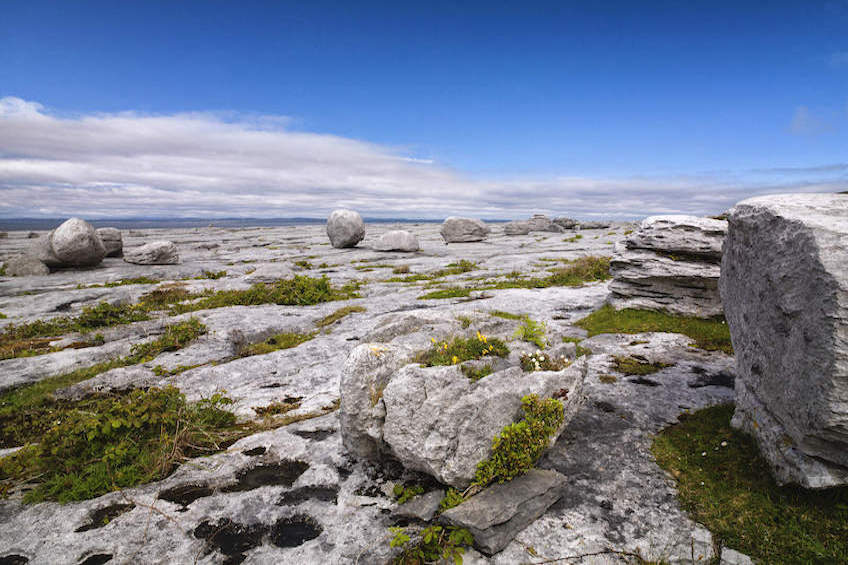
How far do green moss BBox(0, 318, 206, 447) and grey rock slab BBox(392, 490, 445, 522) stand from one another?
1004 cm

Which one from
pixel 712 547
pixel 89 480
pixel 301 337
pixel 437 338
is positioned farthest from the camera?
pixel 301 337

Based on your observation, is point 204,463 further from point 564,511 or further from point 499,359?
point 564,511

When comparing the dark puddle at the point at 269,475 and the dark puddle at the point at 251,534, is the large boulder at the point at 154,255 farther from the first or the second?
the dark puddle at the point at 251,534

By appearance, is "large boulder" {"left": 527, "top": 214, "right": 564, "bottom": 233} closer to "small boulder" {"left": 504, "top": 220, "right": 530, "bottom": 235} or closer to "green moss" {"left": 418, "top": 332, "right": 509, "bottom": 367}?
"small boulder" {"left": 504, "top": 220, "right": 530, "bottom": 235}

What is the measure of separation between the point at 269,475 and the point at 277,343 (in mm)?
9768

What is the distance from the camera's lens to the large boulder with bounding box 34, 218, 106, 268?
36406 millimetres

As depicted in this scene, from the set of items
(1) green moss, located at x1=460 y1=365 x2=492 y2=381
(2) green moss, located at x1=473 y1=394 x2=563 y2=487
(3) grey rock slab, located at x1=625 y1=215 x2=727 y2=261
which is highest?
(3) grey rock slab, located at x1=625 y1=215 x2=727 y2=261

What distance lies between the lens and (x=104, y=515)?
7332 millimetres

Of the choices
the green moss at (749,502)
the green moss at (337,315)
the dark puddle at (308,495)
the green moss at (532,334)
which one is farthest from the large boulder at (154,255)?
the green moss at (749,502)

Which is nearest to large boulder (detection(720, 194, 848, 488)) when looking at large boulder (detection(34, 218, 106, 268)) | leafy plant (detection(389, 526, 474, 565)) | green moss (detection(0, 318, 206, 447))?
leafy plant (detection(389, 526, 474, 565))

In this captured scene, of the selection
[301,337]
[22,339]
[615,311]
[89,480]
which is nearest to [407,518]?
[89,480]

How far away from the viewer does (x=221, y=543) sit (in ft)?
21.5

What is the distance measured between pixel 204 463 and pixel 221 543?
8.93 feet

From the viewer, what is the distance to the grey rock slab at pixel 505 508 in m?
6.14
